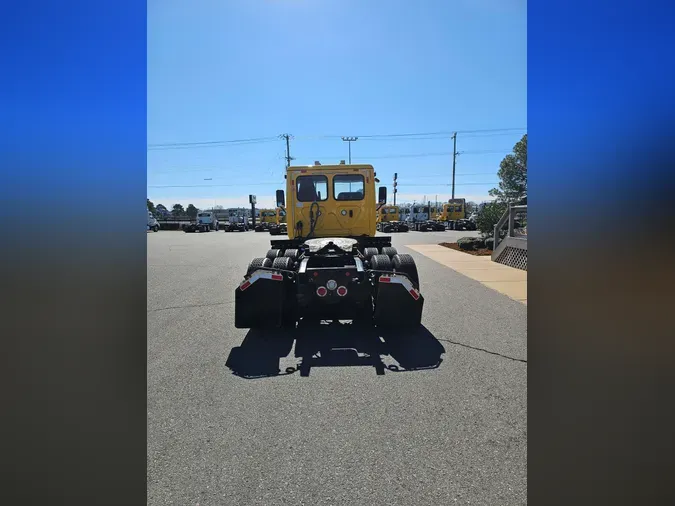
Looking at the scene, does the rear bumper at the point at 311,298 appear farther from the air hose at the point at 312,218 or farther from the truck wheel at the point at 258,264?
the air hose at the point at 312,218

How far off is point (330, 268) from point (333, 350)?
1.16 metres

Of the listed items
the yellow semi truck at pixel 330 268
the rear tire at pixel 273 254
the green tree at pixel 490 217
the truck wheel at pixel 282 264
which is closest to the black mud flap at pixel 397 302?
the yellow semi truck at pixel 330 268

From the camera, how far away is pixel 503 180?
113ft

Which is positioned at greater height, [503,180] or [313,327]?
[503,180]

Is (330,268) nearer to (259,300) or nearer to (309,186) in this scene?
(259,300)

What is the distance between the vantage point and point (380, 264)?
598cm

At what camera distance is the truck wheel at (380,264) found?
594cm

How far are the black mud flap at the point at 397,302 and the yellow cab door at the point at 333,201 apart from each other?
2979 mm

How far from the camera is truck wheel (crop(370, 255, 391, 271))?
5.94 meters
